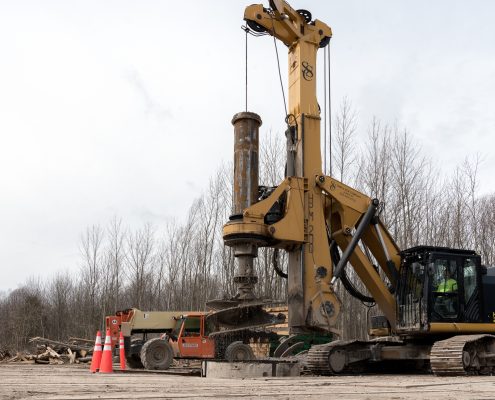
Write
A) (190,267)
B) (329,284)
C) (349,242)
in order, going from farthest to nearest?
(190,267)
(349,242)
(329,284)

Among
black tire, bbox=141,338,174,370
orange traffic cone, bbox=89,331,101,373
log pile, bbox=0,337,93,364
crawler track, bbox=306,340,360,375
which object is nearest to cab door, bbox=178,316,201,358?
black tire, bbox=141,338,174,370

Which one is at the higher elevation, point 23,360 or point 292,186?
point 292,186

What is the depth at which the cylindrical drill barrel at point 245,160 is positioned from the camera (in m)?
12.1

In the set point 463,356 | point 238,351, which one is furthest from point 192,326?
point 463,356

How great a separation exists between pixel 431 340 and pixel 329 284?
9.37ft

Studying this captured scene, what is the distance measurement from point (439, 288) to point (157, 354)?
7.93 meters

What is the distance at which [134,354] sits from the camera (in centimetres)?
1706

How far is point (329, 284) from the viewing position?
39.2 feet

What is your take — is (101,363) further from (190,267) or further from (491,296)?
(190,267)

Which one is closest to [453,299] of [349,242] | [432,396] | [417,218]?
[349,242]

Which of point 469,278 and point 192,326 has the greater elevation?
point 469,278

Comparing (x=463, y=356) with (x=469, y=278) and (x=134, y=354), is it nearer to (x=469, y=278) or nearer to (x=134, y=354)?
(x=469, y=278)

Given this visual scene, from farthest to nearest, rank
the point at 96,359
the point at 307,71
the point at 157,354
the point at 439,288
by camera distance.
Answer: the point at 157,354, the point at 307,71, the point at 96,359, the point at 439,288

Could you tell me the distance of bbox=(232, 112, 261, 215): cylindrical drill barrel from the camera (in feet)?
39.6
